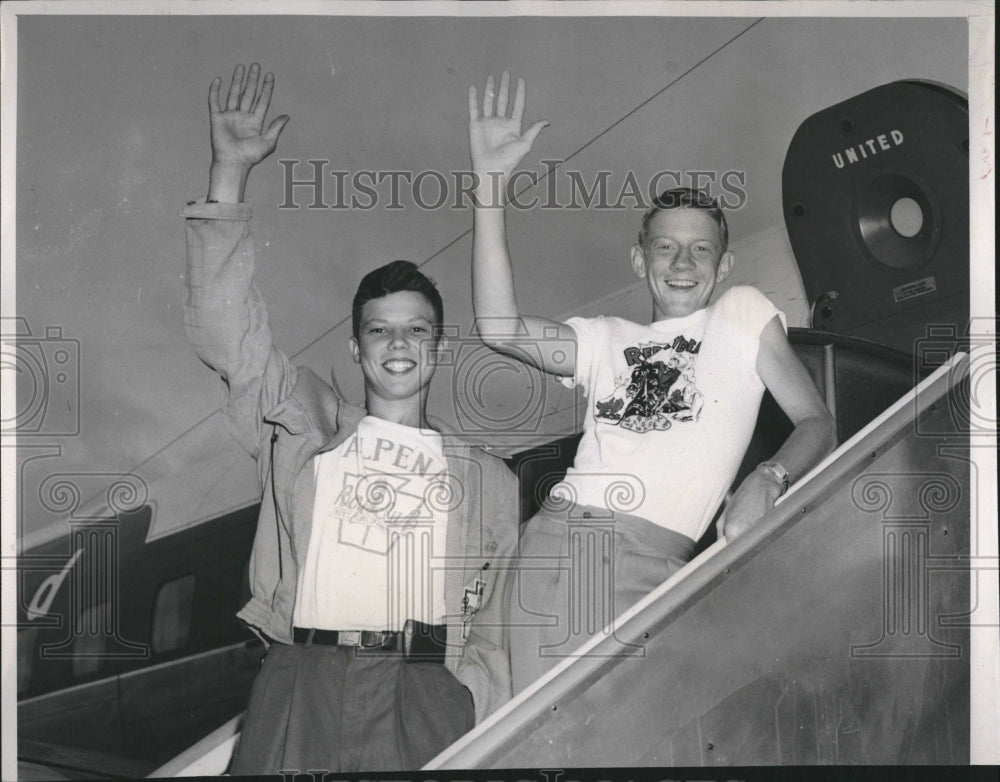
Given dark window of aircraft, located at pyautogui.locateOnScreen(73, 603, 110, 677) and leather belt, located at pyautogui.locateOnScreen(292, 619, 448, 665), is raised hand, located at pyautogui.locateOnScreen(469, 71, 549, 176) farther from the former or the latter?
dark window of aircraft, located at pyautogui.locateOnScreen(73, 603, 110, 677)

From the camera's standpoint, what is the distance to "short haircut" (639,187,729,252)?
3.13 meters

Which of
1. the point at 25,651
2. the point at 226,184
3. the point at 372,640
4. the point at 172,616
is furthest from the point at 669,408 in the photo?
the point at 25,651

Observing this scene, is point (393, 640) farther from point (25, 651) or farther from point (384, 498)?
point (25, 651)

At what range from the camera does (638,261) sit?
10.3 ft

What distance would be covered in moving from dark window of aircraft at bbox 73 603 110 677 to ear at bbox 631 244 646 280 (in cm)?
152

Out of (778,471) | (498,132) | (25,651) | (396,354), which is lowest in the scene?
(25,651)

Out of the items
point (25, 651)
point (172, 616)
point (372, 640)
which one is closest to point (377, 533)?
point (372, 640)

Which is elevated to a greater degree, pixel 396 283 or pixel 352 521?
pixel 396 283

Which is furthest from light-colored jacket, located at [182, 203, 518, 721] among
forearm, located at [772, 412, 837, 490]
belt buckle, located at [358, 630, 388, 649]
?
forearm, located at [772, 412, 837, 490]

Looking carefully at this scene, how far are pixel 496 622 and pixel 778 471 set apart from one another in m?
0.75

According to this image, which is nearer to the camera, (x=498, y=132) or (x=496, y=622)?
(x=496, y=622)

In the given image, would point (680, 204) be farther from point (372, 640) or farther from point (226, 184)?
point (372, 640)

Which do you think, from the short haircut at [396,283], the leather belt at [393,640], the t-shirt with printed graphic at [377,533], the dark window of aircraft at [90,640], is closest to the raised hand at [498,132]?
the short haircut at [396,283]

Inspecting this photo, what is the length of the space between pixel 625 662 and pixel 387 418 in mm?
822
